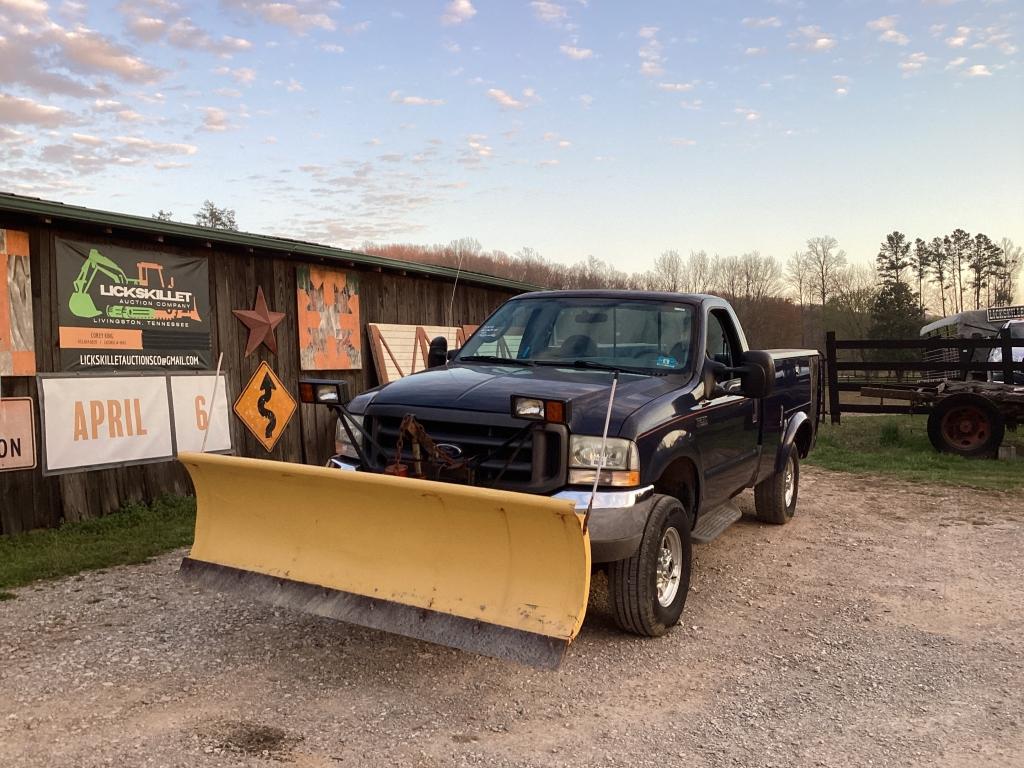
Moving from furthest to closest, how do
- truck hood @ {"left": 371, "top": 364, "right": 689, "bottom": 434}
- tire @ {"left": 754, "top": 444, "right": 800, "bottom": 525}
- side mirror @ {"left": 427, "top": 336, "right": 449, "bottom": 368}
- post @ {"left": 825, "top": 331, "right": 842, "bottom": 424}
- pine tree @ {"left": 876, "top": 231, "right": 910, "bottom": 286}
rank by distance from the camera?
pine tree @ {"left": 876, "top": 231, "right": 910, "bottom": 286} → post @ {"left": 825, "top": 331, "right": 842, "bottom": 424} → tire @ {"left": 754, "top": 444, "right": 800, "bottom": 525} → side mirror @ {"left": 427, "top": 336, "right": 449, "bottom": 368} → truck hood @ {"left": 371, "top": 364, "right": 689, "bottom": 434}

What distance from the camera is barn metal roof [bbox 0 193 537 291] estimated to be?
23.2 ft

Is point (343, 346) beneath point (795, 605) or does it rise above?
above

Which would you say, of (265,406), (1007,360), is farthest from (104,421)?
(1007,360)

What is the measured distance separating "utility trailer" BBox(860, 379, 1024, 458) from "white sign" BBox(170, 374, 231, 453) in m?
10.3

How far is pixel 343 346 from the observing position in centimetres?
1081

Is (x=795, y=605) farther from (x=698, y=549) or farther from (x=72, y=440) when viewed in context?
(x=72, y=440)

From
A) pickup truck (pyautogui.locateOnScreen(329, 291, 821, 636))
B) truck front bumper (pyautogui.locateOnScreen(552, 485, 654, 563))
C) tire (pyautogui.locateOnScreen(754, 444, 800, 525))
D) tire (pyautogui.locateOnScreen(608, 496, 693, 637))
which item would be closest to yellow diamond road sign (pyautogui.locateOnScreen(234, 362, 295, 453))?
pickup truck (pyautogui.locateOnScreen(329, 291, 821, 636))

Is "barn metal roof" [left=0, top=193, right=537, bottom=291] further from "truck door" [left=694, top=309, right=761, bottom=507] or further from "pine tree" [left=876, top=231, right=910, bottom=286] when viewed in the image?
"pine tree" [left=876, top=231, right=910, bottom=286]

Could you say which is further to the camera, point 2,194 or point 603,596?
point 2,194

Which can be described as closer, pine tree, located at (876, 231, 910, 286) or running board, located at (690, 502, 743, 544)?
running board, located at (690, 502, 743, 544)

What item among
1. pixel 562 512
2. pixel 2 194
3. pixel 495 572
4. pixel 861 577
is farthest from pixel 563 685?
pixel 2 194

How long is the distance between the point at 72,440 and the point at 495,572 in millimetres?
5436

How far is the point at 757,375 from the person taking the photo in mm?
5250

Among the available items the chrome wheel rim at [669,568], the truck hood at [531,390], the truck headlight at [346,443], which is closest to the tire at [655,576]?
the chrome wheel rim at [669,568]
